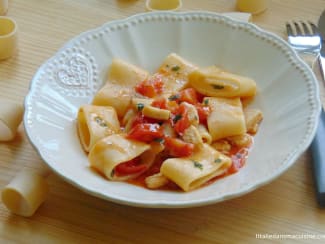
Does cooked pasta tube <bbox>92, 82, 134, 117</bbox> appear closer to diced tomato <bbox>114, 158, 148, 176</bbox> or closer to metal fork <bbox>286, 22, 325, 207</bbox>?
diced tomato <bbox>114, 158, 148, 176</bbox>

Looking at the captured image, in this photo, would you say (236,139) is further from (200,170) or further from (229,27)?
(229,27)

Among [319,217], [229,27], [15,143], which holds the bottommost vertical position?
[15,143]

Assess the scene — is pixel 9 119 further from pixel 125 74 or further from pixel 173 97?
pixel 173 97

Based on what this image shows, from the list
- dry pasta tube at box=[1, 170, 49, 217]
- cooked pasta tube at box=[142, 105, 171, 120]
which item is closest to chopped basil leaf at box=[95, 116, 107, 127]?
cooked pasta tube at box=[142, 105, 171, 120]

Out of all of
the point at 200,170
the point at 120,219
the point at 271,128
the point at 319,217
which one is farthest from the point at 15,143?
the point at 319,217

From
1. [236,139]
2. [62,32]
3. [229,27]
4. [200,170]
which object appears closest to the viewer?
[200,170]

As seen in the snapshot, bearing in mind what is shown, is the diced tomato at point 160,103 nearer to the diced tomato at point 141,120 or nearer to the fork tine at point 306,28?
the diced tomato at point 141,120
